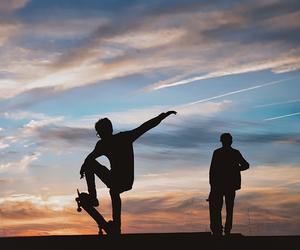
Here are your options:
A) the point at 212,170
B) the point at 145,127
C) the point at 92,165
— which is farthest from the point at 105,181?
the point at 212,170

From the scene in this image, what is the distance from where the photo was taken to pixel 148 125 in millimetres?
11711

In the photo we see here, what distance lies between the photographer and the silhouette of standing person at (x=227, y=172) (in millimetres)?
13875

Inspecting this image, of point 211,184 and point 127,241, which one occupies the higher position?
point 211,184

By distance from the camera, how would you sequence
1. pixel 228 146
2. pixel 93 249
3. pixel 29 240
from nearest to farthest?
pixel 93 249 → pixel 29 240 → pixel 228 146

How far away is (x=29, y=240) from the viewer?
→ 12516mm

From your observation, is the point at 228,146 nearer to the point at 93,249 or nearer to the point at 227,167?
the point at 227,167

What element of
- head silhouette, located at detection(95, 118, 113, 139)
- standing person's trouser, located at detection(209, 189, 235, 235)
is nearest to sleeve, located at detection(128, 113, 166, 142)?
head silhouette, located at detection(95, 118, 113, 139)

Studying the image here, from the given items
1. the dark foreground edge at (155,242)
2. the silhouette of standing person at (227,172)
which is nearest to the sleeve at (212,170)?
the silhouette of standing person at (227,172)

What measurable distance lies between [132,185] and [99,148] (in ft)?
3.21

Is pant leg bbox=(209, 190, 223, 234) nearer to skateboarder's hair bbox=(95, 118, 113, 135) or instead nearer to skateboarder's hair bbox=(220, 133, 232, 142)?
skateboarder's hair bbox=(220, 133, 232, 142)

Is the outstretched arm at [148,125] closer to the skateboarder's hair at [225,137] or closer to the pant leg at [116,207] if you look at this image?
the pant leg at [116,207]

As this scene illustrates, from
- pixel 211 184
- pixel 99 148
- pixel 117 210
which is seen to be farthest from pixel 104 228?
pixel 211 184

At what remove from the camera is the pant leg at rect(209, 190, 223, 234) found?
1415 centimetres

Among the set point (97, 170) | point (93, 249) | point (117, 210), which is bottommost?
point (93, 249)
